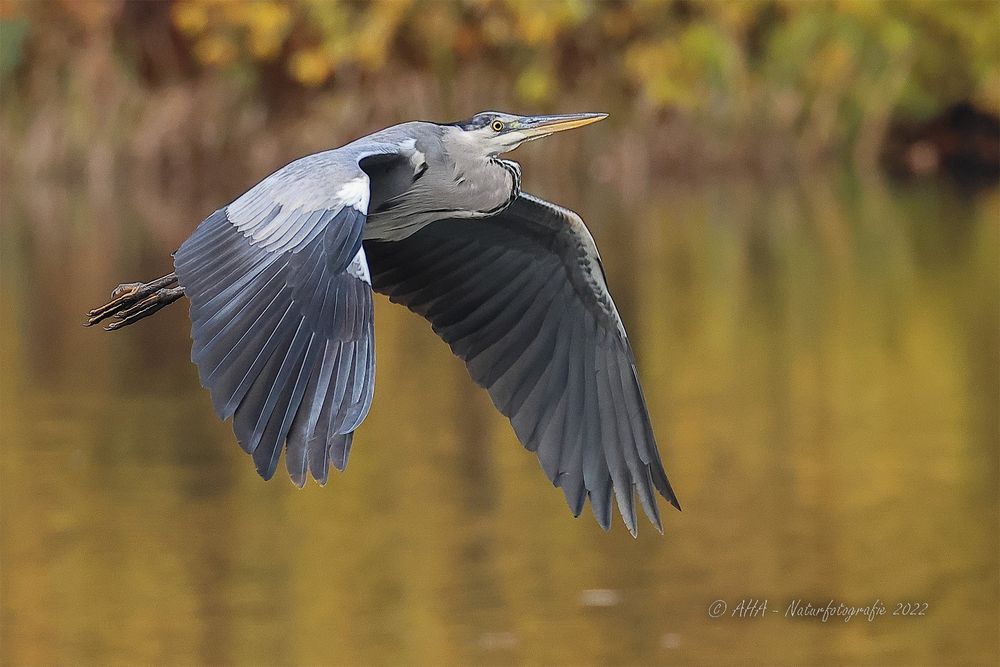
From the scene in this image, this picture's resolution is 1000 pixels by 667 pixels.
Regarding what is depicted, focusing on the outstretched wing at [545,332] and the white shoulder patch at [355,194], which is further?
the outstretched wing at [545,332]

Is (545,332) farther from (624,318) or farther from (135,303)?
(624,318)

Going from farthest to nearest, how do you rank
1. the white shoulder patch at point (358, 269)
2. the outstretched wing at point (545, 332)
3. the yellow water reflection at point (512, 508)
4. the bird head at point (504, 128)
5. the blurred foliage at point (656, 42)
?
1. the blurred foliage at point (656, 42)
2. the yellow water reflection at point (512, 508)
3. the outstretched wing at point (545, 332)
4. the bird head at point (504, 128)
5. the white shoulder patch at point (358, 269)

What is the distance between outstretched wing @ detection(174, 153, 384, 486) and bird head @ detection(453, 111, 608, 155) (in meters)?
0.83

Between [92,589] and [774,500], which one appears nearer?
[92,589]

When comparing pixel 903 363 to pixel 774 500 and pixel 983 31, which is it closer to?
pixel 774 500

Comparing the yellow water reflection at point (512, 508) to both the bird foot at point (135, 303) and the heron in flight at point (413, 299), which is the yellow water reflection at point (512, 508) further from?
the bird foot at point (135, 303)

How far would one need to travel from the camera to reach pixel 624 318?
Result: 1647 cm

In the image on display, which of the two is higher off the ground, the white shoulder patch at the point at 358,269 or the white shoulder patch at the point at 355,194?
the white shoulder patch at the point at 355,194

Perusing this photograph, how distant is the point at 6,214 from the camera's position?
85.0 feet

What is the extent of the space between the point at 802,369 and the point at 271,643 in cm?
736

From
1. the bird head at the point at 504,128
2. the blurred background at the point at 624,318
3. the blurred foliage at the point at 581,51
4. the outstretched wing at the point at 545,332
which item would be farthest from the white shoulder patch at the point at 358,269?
the blurred foliage at the point at 581,51

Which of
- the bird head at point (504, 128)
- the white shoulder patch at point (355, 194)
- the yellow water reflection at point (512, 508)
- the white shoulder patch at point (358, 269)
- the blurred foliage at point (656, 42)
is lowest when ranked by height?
the yellow water reflection at point (512, 508)

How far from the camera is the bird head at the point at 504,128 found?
630 centimetres

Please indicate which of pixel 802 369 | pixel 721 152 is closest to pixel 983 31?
pixel 721 152
